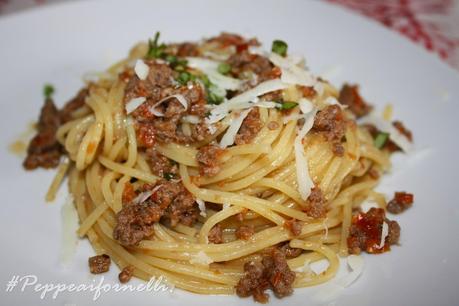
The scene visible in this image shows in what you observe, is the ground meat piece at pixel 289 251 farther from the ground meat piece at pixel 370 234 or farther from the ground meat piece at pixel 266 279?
the ground meat piece at pixel 370 234

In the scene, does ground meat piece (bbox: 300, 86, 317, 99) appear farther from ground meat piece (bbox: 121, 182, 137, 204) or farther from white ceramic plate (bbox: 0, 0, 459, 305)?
ground meat piece (bbox: 121, 182, 137, 204)

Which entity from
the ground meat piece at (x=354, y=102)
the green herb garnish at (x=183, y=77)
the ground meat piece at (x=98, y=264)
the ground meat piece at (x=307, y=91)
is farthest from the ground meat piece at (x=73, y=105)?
the ground meat piece at (x=354, y=102)

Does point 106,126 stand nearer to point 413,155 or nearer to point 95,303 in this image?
point 95,303

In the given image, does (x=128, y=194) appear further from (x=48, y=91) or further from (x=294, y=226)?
(x=48, y=91)

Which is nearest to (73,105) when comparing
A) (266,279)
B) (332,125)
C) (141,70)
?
(141,70)

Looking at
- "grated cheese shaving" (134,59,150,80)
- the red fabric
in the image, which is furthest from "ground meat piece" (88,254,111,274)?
the red fabric

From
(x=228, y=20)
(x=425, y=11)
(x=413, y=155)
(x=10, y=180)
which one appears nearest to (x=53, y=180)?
(x=10, y=180)
